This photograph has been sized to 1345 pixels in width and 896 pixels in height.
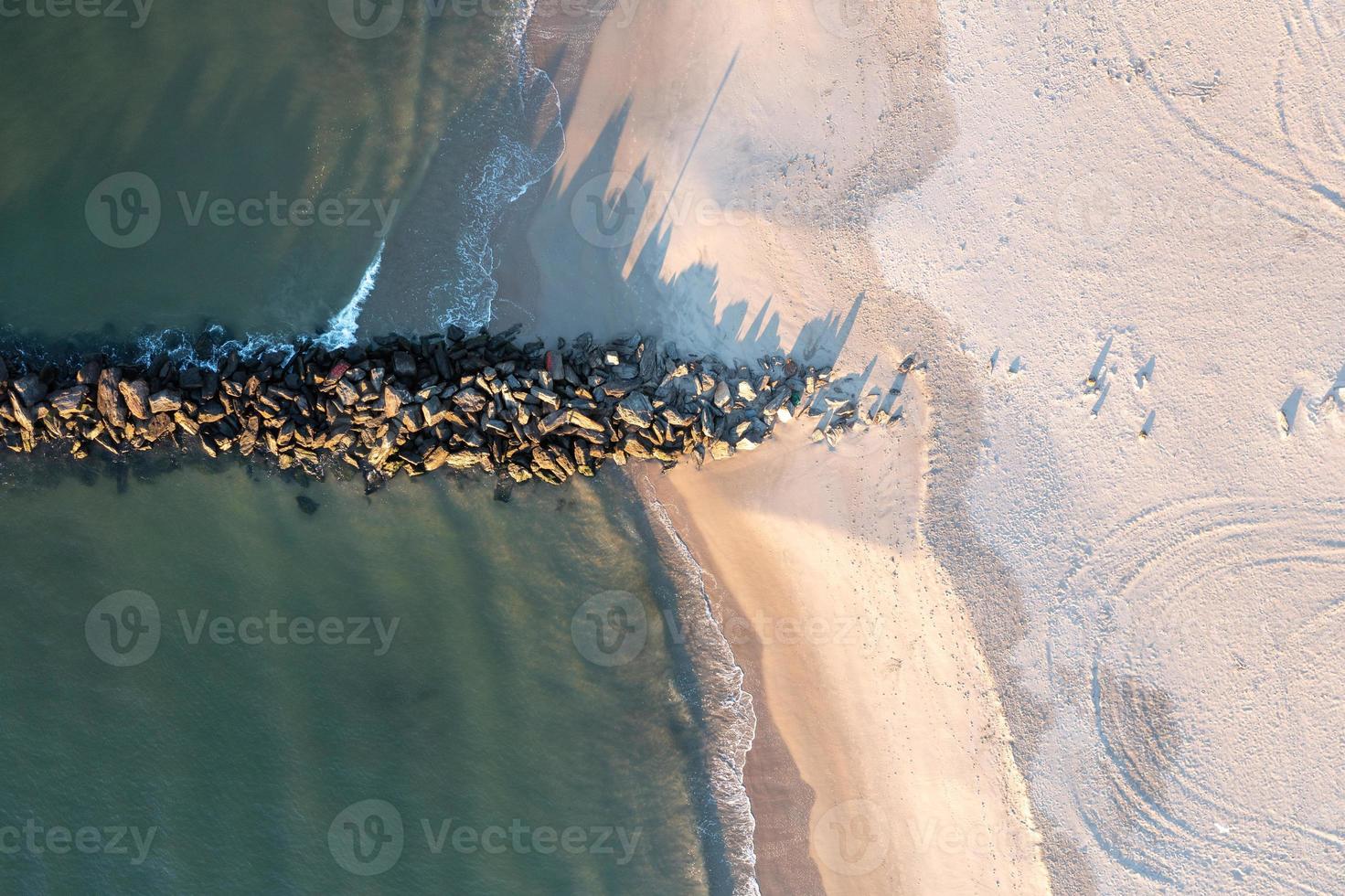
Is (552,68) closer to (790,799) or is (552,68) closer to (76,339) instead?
Answer: (76,339)

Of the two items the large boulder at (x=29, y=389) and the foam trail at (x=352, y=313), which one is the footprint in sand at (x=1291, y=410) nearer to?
the foam trail at (x=352, y=313)

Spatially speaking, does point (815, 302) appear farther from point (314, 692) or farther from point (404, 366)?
point (314, 692)

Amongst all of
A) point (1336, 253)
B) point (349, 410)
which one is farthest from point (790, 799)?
point (1336, 253)

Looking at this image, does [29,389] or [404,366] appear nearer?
[29,389]

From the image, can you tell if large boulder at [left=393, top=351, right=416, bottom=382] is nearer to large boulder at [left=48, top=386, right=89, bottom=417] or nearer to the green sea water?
the green sea water

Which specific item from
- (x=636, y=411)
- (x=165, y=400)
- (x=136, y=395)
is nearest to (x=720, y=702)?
(x=636, y=411)
